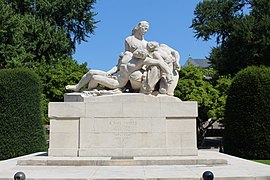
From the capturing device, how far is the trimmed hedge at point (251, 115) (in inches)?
779

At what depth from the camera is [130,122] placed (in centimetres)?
1321

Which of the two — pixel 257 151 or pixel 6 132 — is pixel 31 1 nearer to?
pixel 6 132

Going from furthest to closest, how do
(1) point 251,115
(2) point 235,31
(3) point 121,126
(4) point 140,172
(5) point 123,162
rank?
(2) point 235,31
(1) point 251,115
(3) point 121,126
(5) point 123,162
(4) point 140,172

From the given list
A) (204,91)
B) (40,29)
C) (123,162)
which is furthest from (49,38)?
(123,162)

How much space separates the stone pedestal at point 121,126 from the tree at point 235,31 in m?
19.1

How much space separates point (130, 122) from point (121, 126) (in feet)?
1.08

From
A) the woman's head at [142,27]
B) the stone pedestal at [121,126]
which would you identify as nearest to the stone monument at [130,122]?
the stone pedestal at [121,126]

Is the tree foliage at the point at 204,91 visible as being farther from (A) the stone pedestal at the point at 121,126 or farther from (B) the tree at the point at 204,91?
(A) the stone pedestal at the point at 121,126

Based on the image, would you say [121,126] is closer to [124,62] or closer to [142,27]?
[124,62]

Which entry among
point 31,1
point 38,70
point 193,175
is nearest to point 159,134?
point 193,175

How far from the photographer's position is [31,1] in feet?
116

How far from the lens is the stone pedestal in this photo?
13.1 m

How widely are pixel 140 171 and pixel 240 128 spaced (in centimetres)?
1157

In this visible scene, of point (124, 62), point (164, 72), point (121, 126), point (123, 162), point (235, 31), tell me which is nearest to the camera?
point (123, 162)
